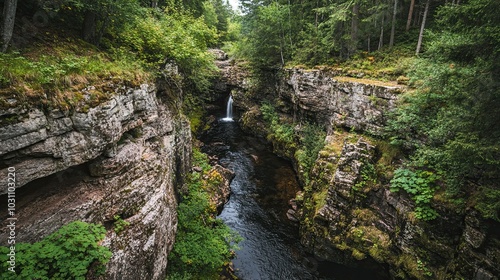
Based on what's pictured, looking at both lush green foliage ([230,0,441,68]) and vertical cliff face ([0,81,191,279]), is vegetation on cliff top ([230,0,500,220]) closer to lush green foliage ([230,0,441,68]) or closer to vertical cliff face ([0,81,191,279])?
lush green foliage ([230,0,441,68])

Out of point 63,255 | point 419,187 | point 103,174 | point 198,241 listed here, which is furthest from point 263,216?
point 63,255

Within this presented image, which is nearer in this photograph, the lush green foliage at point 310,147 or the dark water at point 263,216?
the dark water at point 263,216

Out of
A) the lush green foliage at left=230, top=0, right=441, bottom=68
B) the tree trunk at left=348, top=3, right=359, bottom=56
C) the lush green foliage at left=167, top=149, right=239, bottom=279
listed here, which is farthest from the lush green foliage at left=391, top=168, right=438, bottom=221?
the tree trunk at left=348, top=3, right=359, bottom=56

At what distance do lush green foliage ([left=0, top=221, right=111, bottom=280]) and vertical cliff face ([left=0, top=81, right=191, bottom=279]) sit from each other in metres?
0.34

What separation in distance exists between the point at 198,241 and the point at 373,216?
317 inches

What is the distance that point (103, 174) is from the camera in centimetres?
675

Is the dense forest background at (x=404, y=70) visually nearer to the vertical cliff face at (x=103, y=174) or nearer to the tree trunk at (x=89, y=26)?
the tree trunk at (x=89, y=26)

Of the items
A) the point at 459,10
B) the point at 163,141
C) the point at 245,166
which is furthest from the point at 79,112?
the point at 245,166

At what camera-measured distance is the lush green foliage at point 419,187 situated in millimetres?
9344

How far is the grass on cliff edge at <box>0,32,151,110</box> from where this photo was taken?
487 cm

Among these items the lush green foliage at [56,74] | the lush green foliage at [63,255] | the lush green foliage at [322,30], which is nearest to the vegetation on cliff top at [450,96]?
the lush green foliage at [322,30]

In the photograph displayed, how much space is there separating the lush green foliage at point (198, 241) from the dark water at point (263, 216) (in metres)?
1.37

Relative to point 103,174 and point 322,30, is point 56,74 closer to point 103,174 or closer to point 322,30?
point 103,174

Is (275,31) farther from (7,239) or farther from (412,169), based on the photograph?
(7,239)
